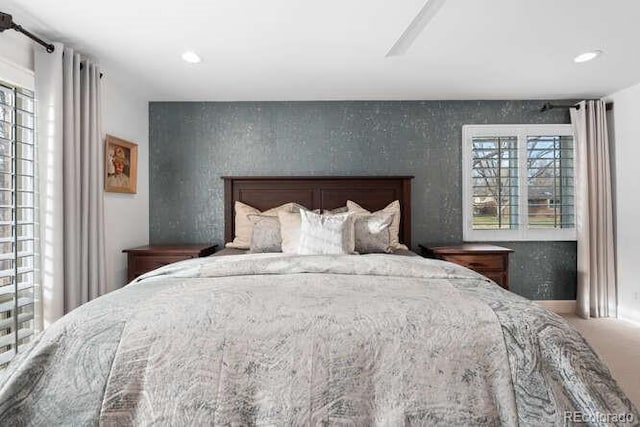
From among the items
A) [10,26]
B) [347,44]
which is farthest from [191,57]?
[347,44]

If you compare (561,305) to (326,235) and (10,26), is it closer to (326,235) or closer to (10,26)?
(326,235)

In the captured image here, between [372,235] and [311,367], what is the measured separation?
1.75 meters

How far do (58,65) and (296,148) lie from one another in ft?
6.67

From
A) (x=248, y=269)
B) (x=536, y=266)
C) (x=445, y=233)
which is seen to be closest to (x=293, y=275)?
(x=248, y=269)

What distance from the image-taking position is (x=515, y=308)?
141 cm

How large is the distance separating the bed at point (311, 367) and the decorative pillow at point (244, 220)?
1.97m

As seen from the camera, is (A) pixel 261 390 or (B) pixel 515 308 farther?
(B) pixel 515 308

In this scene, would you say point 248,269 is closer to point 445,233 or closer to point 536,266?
point 445,233

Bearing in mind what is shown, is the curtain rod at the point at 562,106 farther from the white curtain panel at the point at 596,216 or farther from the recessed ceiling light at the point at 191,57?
the recessed ceiling light at the point at 191,57

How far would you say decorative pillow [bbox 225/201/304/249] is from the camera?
3.42 m

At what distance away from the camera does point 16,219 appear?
2238 mm

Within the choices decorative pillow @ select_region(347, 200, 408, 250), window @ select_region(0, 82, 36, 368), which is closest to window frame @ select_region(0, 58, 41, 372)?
window @ select_region(0, 82, 36, 368)

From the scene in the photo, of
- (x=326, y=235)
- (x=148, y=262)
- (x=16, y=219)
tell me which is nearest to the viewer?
(x=16, y=219)

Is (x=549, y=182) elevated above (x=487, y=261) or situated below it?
above
